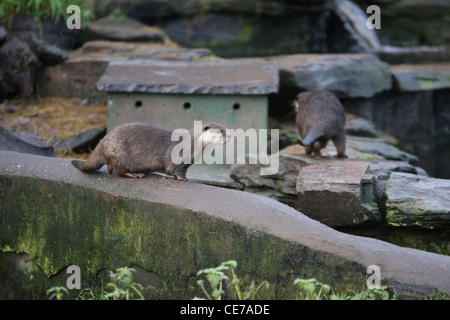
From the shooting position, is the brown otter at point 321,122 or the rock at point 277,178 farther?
the brown otter at point 321,122

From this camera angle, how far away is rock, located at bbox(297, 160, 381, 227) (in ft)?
15.3

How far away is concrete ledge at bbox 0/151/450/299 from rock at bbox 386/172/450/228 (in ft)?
3.30

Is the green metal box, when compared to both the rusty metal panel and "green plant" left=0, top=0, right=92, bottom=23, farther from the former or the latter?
"green plant" left=0, top=0, right=92, bottom=23

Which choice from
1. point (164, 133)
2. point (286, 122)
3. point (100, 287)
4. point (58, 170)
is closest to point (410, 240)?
point (164, 133)

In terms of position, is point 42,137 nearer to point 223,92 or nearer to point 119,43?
point 223,92

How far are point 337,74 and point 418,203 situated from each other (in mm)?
5134

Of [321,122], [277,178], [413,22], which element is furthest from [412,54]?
[277,178]

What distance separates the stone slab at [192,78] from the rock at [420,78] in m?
3.44

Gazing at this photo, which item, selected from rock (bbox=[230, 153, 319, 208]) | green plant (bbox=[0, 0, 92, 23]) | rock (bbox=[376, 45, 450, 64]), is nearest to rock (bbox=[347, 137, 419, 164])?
rock (bbox=[230, 153, 319, 208])

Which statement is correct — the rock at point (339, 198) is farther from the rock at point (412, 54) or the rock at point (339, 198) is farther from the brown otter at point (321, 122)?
the rock at point (412, 54)

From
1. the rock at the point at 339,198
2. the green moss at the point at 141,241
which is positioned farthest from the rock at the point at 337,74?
the green moss at the point at 141,241

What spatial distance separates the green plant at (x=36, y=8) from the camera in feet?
30.9

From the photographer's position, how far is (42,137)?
24.6ft

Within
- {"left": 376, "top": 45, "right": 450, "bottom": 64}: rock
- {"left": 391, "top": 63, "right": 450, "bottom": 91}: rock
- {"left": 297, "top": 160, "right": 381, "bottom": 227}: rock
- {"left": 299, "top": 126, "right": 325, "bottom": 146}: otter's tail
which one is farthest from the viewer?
{"left": 376, "top": 45, "right": 450, "bottom": 64}: rock
